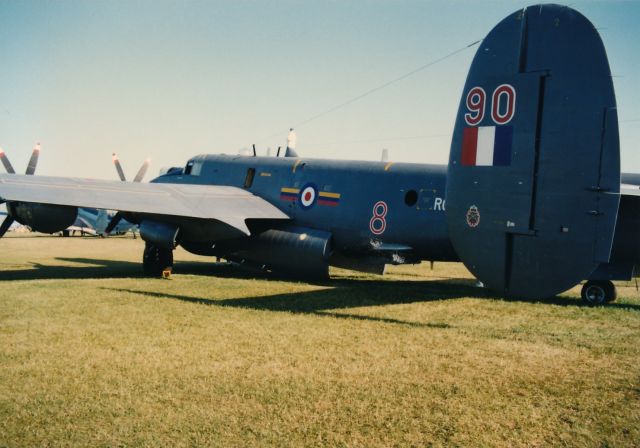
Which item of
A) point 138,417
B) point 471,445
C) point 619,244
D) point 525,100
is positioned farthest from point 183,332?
point 619,244

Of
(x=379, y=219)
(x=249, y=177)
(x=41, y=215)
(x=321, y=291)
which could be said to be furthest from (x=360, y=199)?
(x=41, y=215)

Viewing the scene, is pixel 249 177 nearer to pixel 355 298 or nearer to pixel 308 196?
pixel 308 196

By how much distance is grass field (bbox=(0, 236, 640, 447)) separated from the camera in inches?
201

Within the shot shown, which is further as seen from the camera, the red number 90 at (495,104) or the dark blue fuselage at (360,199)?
the dark blue fuselage at (360,199)

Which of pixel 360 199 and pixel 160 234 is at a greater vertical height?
pixel 360 199

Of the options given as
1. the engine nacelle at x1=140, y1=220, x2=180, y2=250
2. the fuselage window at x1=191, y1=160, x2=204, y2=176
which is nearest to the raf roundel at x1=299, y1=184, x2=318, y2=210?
the engine nacelle at x1=140, y1=220, x2=180, y2=250

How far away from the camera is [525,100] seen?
810 centimetres

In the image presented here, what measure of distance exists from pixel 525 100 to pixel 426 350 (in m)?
4.19

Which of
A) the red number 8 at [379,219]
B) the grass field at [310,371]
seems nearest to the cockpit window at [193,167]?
the grass field at [310,371]

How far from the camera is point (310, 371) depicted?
22.6 ft

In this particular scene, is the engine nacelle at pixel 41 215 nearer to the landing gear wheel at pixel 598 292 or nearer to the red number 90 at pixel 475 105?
the red number 90 at pixel 475 105

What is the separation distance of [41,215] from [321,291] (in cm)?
873

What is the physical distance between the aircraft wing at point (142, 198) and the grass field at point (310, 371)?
7.81ft

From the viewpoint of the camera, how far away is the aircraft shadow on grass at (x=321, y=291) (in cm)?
1172
